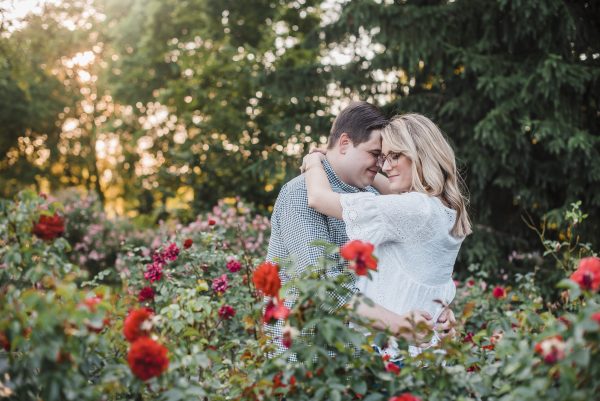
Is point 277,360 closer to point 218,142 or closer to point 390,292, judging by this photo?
point 390,292

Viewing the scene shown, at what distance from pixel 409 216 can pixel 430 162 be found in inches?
14.8

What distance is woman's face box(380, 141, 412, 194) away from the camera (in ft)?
9.39

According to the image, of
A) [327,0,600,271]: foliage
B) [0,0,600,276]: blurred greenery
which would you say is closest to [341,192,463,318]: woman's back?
[0,0,600,276]: blurred greenery

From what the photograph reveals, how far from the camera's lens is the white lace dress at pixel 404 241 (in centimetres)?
255

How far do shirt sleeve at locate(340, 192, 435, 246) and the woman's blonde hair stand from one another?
0.20 meters

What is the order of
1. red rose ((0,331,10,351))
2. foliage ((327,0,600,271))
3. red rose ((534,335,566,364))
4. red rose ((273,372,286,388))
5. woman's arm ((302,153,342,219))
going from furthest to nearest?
1. foliage ((327,0,600,271))
2. woman's arm ((302,153,342,219))
3. red rose ((273,372,286,388))
4. red rose ((0,331,10,351))
5. red rose ((534,335,566,364))

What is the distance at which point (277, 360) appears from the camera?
6.91 feet

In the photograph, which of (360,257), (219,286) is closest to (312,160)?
(219,286)

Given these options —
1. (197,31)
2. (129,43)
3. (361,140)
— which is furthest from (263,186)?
(361,140)

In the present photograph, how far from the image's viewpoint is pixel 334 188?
3123 millimetres

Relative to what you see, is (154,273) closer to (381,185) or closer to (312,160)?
(312,160)

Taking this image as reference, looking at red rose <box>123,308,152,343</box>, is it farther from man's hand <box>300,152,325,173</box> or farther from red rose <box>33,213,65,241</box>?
man's hand <box>300,152,325,173</box>

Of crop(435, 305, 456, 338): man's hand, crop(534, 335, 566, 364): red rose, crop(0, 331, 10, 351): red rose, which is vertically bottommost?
crop(435, 305, 456, 338): man's hand

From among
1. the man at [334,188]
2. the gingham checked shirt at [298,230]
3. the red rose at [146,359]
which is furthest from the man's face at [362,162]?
the red rose at [146,359]
